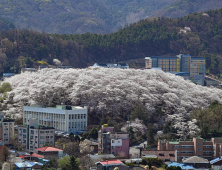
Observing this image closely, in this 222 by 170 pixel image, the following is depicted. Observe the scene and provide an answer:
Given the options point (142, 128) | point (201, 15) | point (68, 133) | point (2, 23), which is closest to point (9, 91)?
point (68, 133)

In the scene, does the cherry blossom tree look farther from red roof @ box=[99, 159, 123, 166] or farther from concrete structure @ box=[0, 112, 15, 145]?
red roof @ box=[99, 159, 123, 166]

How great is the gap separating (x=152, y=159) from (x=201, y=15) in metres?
98.9

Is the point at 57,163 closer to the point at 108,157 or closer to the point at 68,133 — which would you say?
the point at 108,157

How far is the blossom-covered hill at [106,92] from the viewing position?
71.0 m

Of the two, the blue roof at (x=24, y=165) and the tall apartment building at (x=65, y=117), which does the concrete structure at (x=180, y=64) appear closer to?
the tall apartment building at (x=65, y=117)

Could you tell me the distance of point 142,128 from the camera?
65.0m

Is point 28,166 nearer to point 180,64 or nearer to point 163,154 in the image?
point 163,154

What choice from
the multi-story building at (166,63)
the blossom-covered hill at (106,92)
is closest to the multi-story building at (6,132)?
the blossom-covered hill at (106,92)

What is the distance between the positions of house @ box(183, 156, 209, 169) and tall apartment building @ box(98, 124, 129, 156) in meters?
7.01

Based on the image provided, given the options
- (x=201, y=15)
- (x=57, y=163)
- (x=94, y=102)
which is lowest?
(x=57, y=163)

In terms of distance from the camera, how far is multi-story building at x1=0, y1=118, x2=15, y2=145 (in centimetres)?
6281

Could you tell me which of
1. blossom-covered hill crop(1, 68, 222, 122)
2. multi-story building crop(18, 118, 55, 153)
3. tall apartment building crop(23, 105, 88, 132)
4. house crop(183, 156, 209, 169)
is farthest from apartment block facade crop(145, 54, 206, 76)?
house crop(183, 156, 209, 169)

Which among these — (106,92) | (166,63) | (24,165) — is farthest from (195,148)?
(166,63)

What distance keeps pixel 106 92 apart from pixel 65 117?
7309 millimetres
